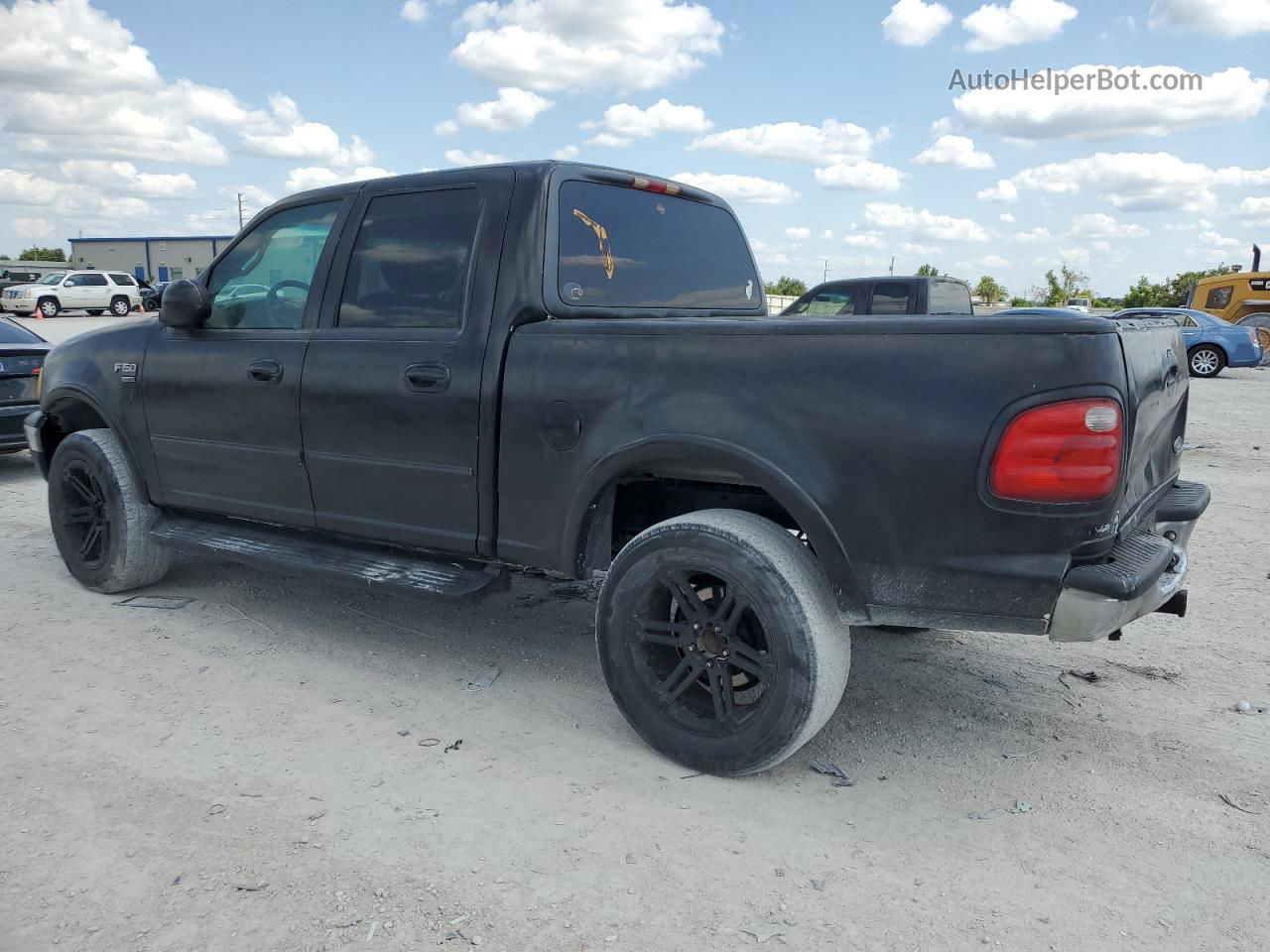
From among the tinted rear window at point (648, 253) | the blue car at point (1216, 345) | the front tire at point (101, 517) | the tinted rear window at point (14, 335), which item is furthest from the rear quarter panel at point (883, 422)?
the blue car at point (1216, 345)

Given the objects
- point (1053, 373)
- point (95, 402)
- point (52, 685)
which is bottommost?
point (52, 685)

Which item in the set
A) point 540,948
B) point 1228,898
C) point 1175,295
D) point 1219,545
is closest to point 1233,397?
point 1219,545

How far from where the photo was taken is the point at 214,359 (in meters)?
4.31

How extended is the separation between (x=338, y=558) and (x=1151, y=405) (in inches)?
118

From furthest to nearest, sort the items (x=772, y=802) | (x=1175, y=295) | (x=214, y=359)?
(x=1175, y=295)
(x=214, y=359)
(x=772, y=802)

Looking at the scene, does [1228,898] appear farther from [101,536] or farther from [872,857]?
[101,536]

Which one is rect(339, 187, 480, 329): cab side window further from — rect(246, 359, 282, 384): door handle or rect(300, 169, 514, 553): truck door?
rect(246, 359, 282, 384): door handle

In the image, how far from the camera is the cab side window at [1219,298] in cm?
2541

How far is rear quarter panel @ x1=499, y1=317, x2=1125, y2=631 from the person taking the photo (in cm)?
254

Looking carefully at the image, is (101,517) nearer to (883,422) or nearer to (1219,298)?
(883,422)

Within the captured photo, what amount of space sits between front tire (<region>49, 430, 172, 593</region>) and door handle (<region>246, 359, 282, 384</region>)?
1.17m

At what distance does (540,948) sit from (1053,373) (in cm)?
189

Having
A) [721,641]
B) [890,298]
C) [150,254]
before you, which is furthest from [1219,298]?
[150,254]

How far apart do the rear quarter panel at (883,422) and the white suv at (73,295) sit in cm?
3430
